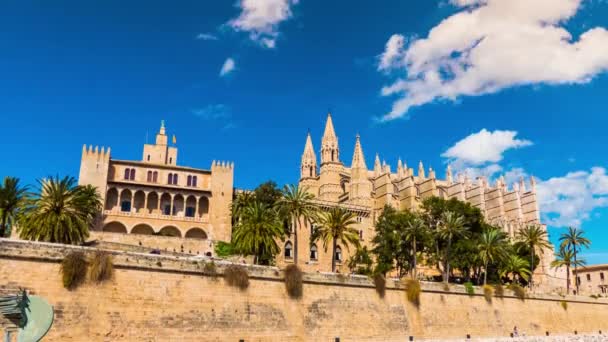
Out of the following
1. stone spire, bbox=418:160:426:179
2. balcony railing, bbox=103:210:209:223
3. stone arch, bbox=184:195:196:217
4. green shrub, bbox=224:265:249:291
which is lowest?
green shrub, bbox=224:265:249:291

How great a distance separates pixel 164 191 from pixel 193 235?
5.73 m

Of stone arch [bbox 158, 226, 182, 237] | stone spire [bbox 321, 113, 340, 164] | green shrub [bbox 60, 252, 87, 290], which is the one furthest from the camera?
stone spire [bbox 321, 113, 340, 164]

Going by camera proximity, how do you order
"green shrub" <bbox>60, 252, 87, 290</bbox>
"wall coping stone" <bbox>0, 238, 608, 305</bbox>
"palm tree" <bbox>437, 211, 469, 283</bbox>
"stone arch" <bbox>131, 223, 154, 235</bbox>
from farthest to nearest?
"stone arch" <bbox>131, 223, 154, 235</bbox>
"palm tree" <bbox>437, 211, 469, 283</bbox>
"green shrub" <bbox>60, 252, 87, 290</bbox>
"wall coping stone" <bbox>0, 238, 608, 305</bbox>

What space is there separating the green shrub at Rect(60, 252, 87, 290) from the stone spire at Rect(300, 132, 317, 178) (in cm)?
6704

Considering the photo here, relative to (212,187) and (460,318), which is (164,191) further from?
(460,318)

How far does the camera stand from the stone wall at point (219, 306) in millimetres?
22500

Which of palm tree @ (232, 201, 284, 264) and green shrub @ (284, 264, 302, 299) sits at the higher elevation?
palm tree @ (232, 201, 284, 264)

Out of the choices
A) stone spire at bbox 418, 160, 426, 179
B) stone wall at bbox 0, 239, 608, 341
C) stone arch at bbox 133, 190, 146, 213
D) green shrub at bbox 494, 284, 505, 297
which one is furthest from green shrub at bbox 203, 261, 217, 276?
stone spire at bbox 418, 160, 426, 179

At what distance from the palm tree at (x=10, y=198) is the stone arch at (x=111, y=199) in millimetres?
16814

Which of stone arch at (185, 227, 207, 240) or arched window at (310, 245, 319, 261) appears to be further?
arched window at (310, 245, 319, 261)

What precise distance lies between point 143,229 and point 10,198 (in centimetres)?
1988

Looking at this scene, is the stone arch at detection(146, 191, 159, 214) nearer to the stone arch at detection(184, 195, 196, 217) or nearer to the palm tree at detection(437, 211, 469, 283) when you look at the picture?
the stone arch at detection(184, 195, 196, 217)

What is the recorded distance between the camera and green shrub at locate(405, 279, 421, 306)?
36312 millimetres

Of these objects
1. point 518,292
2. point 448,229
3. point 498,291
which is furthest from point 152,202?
point 518,292
